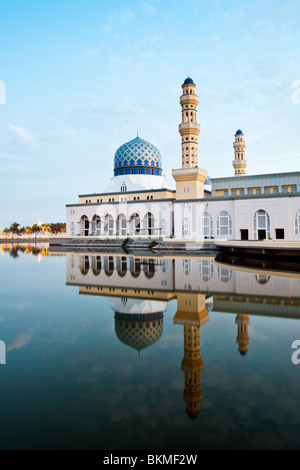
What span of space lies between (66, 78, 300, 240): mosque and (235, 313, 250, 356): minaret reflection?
26.2 m

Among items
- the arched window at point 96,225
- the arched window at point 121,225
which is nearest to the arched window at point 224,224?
the arched window at point 121,225

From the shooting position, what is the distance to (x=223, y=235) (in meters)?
33.9

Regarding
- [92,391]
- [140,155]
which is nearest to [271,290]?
[92,391]

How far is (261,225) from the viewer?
105 ft

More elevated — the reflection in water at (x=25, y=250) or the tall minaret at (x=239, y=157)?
the tall minaret at (x=239, y=157)

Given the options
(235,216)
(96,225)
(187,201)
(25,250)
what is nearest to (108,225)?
(96,225)

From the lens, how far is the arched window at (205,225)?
1364 inches

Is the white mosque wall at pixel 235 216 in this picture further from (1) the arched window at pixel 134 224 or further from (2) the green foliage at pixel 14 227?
(2) the green foliage at pixel 14 227

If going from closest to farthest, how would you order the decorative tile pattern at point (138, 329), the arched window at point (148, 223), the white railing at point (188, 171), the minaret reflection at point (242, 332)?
the minaret reflection at point (242, 332) < the decorative tile pattern at point (138, 329) < the white railing at point (188, 171) < the arched window at point (148, 223)

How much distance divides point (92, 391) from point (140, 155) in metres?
41.6

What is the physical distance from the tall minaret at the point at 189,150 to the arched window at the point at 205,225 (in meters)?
2.30

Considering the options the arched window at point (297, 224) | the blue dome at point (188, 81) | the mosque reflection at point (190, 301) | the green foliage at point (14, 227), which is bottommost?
the mosque reflection at point (190, 301)

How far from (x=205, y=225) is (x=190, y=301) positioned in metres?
27.3

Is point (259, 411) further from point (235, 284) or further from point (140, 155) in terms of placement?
point (140, 155)
